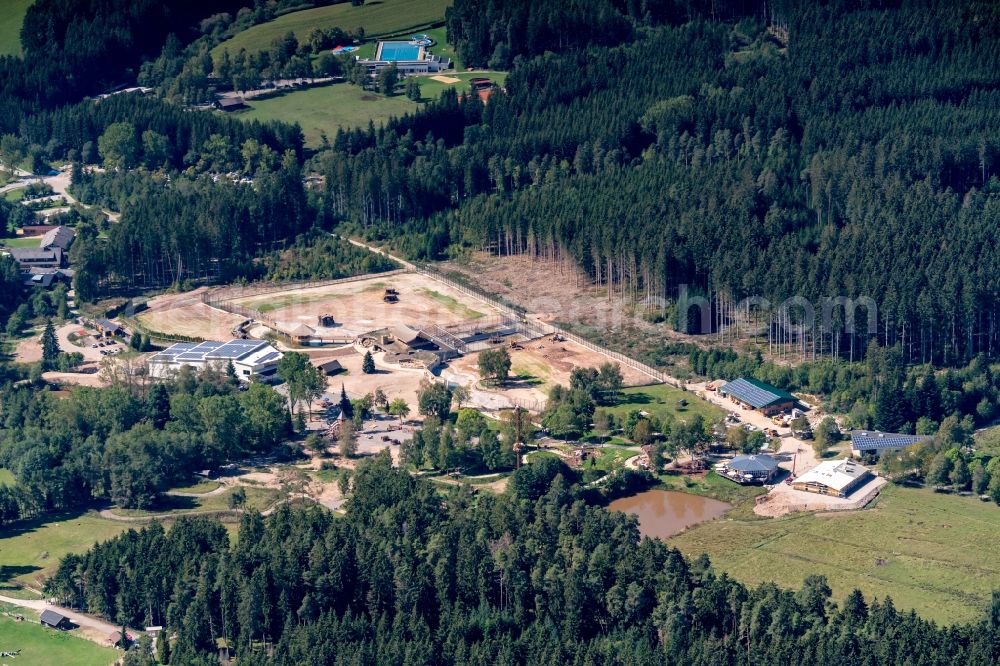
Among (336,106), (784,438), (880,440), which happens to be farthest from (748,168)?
(336,106)

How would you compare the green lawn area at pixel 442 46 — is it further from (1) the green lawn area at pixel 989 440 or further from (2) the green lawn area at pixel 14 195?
(1) the green lawn area at pixel 989 440

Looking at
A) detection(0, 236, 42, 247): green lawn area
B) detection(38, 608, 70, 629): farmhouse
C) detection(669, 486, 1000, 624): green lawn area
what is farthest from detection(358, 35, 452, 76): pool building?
detection(38, 608, 70, 629): farmhouse

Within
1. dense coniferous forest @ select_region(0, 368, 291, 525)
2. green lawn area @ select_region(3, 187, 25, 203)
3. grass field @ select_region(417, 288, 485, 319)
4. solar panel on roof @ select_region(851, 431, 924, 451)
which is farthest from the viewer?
green lawn area @ select_region(3, 187, 25, 203)

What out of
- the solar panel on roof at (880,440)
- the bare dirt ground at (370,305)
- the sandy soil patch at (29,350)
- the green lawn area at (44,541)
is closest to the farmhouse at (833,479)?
the solar panel on roof at (880,440)

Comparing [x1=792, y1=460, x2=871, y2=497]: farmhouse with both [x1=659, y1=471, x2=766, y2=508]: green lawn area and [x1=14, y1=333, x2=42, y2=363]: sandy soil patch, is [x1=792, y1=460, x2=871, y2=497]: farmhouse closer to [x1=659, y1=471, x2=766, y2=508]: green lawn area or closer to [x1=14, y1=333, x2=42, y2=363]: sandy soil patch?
[x1=659, y1=471, x2=766, y2=508]: green lawn area

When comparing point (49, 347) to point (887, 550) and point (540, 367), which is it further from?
point (887, 550)
